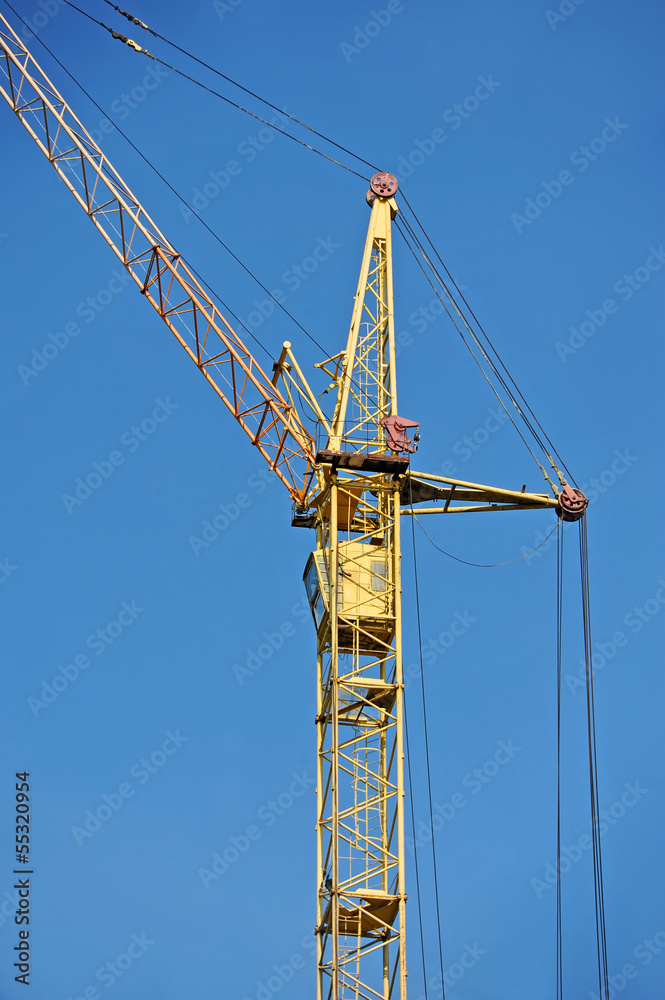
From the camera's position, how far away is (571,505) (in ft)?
184

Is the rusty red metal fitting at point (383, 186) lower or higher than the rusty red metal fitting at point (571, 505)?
higher

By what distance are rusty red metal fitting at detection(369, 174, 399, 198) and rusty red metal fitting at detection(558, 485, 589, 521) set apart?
14.5 meters

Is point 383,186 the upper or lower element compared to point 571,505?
upper

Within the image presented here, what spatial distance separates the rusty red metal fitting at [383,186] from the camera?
200 feet

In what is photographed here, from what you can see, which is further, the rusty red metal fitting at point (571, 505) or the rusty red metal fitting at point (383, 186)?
the rusty red metal fitting at point (383, 186)

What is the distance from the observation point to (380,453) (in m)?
54.1

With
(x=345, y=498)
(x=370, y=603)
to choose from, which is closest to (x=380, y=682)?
(x=370, y=603)

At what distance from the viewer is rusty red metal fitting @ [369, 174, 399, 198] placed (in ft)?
200

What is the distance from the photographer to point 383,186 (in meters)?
61.0

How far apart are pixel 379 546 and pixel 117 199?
1814 cm

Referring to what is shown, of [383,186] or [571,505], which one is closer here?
[571,505]

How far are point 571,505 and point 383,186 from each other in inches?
607

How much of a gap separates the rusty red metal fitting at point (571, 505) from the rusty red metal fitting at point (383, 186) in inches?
570

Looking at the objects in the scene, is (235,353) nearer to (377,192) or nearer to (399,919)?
(377,192)
